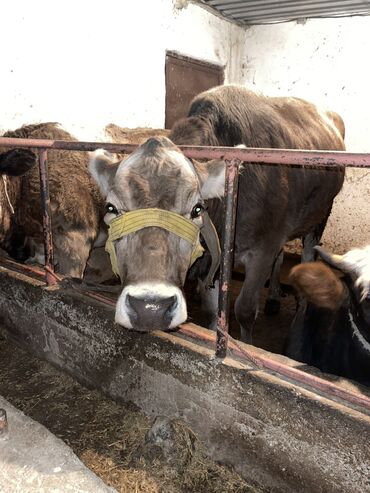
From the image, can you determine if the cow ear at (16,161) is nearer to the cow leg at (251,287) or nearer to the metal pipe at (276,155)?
the metal pipe at (276,155)

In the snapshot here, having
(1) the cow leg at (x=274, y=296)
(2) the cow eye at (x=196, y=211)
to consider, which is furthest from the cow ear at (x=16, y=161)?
(1) the cow leg at (x=274, y=296)

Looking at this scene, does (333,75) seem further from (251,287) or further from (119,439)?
(119,439)

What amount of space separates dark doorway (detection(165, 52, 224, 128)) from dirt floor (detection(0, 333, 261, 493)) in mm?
4534

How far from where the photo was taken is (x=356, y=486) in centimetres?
161

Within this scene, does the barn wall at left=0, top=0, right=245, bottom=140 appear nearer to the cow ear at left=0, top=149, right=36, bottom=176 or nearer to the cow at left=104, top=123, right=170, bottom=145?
the cow at left=104, top=123, right=170, bottom=145

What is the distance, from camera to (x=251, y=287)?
3527 millimetres

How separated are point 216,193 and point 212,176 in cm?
10

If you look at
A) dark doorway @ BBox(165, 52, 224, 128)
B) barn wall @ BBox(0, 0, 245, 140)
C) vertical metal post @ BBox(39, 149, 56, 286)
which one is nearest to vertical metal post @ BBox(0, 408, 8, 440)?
vertical metal post @ BBox(39, 149, 56, 286)

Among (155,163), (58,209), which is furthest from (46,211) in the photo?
(155,163)

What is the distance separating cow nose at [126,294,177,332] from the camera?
5.76 feet

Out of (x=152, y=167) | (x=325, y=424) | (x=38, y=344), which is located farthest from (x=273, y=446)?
(x=38, y=344)

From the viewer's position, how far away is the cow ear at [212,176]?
225cm

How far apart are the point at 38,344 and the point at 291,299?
10.7ft

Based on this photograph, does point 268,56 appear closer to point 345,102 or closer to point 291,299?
point 345,102
